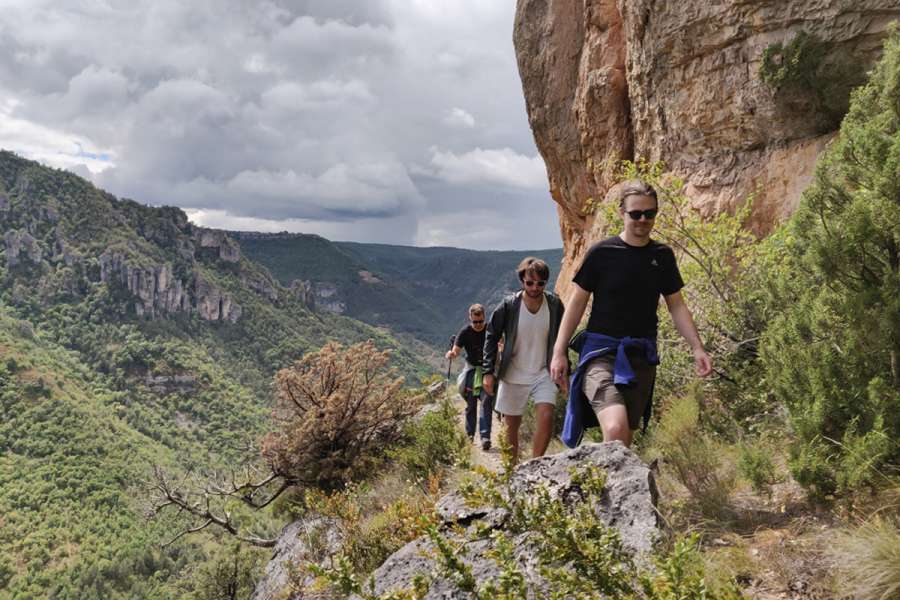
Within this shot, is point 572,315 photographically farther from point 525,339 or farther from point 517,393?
point 517,393

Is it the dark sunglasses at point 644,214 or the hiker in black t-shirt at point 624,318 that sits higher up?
the dark sunglasses at point 644,214

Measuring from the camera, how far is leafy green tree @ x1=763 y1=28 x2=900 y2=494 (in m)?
2.19

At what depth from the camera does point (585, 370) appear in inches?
117

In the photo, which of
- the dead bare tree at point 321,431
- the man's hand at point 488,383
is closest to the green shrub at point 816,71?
the man's hand at point 488,383

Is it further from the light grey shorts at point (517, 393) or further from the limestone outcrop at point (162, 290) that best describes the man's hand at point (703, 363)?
the limestone outcrop at point (162, 290)

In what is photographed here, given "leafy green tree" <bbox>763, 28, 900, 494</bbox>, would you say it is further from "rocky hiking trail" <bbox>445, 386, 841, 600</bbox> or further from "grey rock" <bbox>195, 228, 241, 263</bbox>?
"grey rock" <bbox>195, 228, 241, 263</bbox>

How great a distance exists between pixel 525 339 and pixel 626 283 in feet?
4.17

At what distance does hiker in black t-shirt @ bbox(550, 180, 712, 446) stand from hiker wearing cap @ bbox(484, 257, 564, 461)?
35.9 inches

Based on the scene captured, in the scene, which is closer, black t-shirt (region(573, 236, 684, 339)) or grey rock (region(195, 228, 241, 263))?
black t-shirt (region(573, 236, 684, 339))

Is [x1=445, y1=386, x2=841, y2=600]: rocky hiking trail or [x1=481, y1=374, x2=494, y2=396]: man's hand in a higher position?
[x1=481, y1=374, x2=494, y2=396]: man's hand

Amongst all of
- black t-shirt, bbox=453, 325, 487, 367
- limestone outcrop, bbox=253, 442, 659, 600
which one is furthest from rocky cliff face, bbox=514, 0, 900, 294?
limestone outcrop, bbox=253, 442, 659, 600

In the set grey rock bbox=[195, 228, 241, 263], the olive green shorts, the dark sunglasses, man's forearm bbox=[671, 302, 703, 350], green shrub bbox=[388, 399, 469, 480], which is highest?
grey rock bbox=[195, 228, 241, 263]

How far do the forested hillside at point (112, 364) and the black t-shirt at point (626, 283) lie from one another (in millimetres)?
29657

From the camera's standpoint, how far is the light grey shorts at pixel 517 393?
3963 mm
